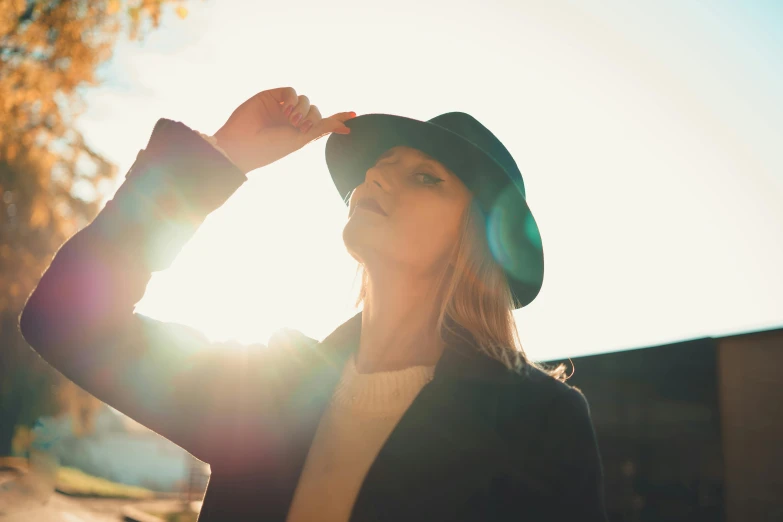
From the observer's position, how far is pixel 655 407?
9320 millimetres

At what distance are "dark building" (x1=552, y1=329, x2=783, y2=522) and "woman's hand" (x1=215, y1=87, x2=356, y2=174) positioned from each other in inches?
351

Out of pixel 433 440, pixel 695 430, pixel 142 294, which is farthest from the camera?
pixel 695 430

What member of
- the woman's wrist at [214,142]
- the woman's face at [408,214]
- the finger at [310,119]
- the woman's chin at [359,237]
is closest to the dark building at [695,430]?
the woman's face at [408,214]

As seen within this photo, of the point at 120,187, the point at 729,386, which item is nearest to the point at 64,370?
the point at 120,187

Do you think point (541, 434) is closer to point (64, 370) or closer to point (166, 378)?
point (166, 378)

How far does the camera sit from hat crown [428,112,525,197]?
8.24 ft

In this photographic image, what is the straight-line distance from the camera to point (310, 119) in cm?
196

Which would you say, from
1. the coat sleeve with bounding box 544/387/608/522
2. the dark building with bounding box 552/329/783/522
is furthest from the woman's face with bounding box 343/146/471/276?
the dark building with bounding box 552/329/783/522

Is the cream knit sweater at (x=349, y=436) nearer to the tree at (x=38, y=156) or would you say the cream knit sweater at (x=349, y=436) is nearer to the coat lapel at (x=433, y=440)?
the coat lapel at (x=433, y=440)

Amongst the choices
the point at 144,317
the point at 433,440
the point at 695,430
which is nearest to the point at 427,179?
the point at 433,440

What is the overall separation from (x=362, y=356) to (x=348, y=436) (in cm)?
47

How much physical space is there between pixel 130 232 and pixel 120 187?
0.17m

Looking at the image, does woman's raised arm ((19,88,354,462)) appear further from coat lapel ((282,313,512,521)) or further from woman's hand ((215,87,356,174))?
coat lapel ((282,313,512,521))

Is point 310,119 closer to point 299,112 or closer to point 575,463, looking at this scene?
point 299,112
